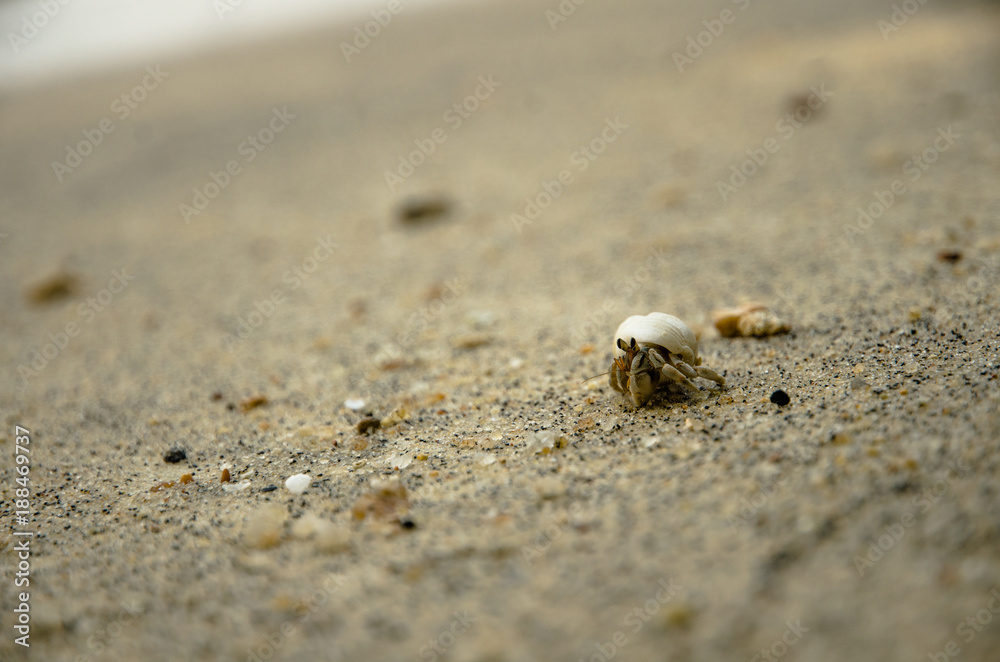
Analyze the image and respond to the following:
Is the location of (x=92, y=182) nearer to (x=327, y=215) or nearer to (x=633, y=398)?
(x=327, y=215)

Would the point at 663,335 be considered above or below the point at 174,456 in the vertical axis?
above

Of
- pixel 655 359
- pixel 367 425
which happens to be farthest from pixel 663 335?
pixel 367 425

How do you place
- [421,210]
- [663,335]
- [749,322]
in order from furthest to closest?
[421,210], [749,322], [663,335]

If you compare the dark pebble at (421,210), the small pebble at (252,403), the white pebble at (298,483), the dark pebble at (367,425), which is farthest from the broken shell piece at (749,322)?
the dark pebble at (421,210)

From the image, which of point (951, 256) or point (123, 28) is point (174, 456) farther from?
point (123, 28)

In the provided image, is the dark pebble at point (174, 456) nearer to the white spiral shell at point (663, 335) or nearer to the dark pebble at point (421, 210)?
the white spiral shell at point (663, 335)

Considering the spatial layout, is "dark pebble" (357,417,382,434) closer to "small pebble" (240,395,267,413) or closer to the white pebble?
the white pebble

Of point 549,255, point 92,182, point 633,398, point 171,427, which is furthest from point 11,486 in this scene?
point 92,182
